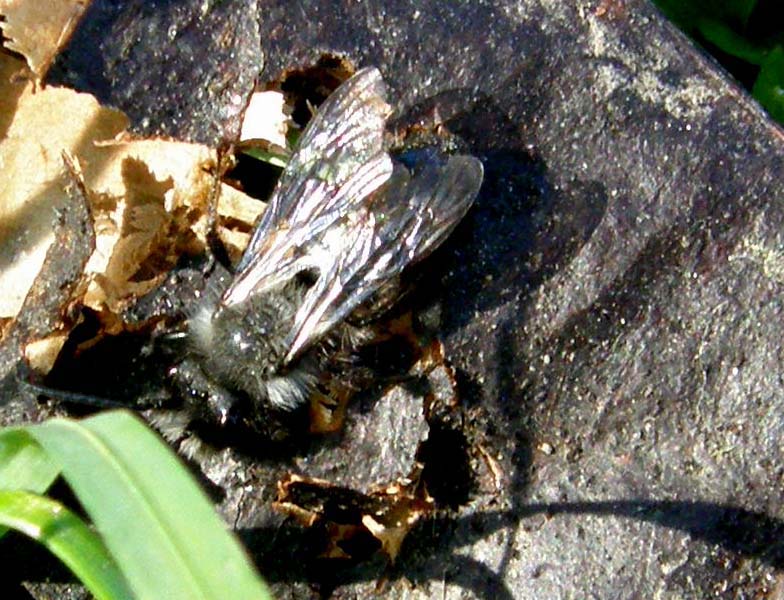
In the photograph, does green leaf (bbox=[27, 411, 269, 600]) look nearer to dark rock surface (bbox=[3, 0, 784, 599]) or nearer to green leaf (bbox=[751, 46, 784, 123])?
dark rock surface (bbox=[3, 0, 784, 599])

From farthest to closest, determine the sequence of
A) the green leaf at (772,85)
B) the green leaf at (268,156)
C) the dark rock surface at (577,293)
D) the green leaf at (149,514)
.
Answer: the green leaf at (772,85)
the green leaf at (268,156)
the dark rock surface at (577,293)
the green leaf at (149,514)

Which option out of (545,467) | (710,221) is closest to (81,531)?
(545,467)

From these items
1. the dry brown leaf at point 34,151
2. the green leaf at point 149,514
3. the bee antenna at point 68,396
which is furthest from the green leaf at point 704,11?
the green leaf at point 149,514

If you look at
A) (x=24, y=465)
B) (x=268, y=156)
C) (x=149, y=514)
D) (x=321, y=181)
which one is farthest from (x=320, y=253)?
(x=149, y=514)

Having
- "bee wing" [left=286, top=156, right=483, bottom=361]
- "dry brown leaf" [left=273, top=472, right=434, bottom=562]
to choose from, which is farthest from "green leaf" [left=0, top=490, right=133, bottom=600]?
"bee wing" [left=286, top=156, right=483, bottom=361]

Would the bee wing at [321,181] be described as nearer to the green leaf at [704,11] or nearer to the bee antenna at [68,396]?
the bee antenna at [68,396]

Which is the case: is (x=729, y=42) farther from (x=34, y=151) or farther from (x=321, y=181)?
(x=34, y=151)

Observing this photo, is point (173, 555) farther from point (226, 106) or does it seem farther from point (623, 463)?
point (226, 106)

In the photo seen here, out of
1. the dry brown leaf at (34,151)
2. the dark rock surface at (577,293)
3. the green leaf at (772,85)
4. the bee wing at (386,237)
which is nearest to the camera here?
the dark rock surface at (577,293)
